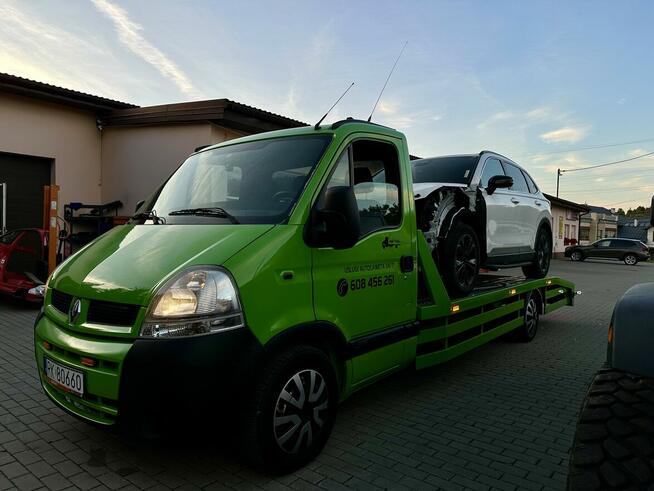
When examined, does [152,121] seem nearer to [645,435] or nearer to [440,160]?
[440,160]

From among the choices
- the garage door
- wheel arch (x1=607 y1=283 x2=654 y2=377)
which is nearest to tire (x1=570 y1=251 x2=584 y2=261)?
the garage door

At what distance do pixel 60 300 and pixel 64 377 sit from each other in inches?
20.8

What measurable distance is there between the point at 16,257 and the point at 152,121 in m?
4.60

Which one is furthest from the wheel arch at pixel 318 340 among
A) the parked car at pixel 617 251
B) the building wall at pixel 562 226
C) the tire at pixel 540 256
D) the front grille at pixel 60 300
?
the building wall at pixel 562 226

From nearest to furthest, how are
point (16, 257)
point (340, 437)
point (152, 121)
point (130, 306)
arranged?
point (130, 306) < point (340, 437) < point (16, 257) < point (152, 121)

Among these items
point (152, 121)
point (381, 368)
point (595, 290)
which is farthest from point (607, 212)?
point (381, 368)

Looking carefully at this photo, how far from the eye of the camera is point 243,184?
3387mm

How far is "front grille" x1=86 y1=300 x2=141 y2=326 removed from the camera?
2.52m

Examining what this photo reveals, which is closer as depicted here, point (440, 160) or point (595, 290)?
point (440, 160)

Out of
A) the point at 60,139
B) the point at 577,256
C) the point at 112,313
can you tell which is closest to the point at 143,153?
the point at 60,139

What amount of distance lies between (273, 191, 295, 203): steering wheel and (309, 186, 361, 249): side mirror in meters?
0.20

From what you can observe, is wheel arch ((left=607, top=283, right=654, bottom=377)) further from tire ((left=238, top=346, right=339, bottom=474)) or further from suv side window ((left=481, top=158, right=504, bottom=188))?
suv side window ((left=481, top=158, right=504, bottom=188))

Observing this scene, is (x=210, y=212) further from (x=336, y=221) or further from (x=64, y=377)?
(x=64, y=377)

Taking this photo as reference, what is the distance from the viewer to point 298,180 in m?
3.11
